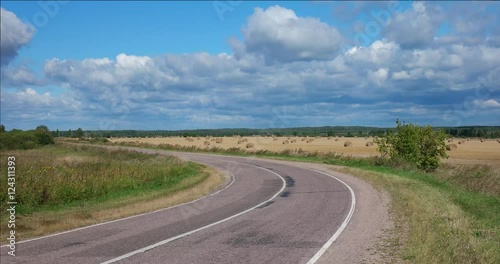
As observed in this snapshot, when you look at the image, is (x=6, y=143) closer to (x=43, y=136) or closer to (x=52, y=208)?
(x=43, y=136)

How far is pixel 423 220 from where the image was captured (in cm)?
1266

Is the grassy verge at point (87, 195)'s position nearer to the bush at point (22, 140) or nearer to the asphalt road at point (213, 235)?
the asphalt road at point (213, 235)

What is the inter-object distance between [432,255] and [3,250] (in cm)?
908

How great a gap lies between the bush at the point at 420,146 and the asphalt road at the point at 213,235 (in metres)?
18.6

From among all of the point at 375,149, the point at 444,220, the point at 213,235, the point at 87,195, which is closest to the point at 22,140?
the point at 375,149

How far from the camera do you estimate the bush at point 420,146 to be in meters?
34.8

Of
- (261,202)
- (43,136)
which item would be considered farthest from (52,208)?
(43,136)

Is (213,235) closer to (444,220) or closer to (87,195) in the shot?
(444,220)

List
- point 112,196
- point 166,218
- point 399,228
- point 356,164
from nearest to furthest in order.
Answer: point 399,228
point 166,218
point 112,196
point 356,164

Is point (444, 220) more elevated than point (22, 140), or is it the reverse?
point (22, 140)

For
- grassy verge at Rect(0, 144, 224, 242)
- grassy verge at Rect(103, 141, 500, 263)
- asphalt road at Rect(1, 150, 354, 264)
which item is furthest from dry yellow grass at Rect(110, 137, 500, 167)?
asphalt road at Rect(1, 150, 354, 264)

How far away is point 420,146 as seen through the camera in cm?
3562

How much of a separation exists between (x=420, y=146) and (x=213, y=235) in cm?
2797

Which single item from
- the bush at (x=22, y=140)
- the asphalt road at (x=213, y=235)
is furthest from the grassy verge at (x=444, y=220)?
the bush at (x=22, y=140)
